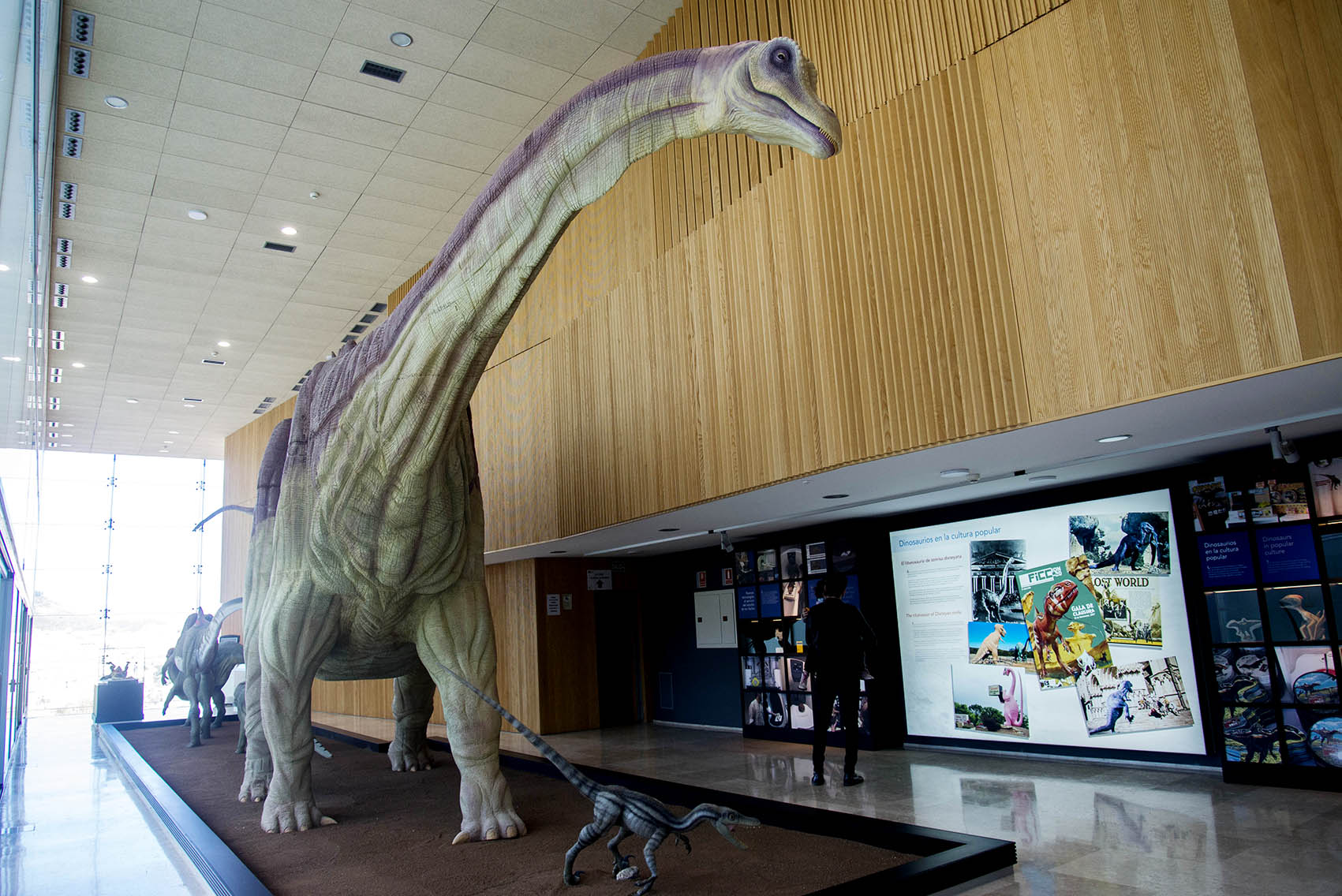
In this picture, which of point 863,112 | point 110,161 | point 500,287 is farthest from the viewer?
point 110,161

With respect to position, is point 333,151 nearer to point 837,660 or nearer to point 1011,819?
point 837,660

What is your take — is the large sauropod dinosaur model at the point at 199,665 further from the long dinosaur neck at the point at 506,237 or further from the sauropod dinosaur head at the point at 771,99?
the sauropod dinosaur head at the point at 771,99

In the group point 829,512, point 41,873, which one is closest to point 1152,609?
point 829,512

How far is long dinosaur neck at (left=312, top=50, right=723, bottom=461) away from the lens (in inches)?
92.0

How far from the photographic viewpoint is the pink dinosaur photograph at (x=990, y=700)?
262 inches

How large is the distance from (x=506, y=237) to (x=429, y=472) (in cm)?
107

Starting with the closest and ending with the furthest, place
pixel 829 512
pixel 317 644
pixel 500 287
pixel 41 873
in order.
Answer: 1. pixel 500 287
2. pixel 41 873
3. pixel 317 644
4. pixel 829 512

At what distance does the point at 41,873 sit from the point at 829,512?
549 centimetres

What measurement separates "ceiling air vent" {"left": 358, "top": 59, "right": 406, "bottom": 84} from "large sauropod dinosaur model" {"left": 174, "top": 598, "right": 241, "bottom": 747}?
15.9ft

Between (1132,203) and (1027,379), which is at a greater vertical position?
(1132,203)

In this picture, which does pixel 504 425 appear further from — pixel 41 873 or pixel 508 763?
pixel 41 873

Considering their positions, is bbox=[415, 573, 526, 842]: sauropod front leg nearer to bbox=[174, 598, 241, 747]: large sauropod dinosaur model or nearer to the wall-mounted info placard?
the wall-mounted info placard

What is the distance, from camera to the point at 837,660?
587 cm

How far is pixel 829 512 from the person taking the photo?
23.4 feet
